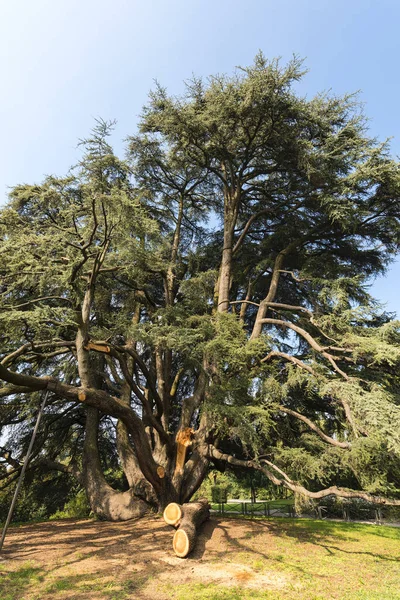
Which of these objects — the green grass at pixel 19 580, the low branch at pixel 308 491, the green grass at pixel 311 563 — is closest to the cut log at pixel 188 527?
the green grass at pixel 311 563

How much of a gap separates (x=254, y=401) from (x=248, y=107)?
8246 mm

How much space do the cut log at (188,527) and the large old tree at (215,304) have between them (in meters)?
1.45

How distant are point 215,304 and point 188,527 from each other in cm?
703

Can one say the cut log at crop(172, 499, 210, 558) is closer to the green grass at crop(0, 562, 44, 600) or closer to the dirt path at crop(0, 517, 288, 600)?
the dirt path at crop(0, 517, 288, 600)

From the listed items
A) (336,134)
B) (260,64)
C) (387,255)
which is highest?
A: (260,64)

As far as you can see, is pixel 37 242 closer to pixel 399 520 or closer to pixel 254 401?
pixel 254 401

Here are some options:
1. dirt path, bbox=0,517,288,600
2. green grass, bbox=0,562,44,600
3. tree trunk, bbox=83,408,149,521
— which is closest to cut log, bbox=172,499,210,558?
dirt path, bbox=0,517,288,600

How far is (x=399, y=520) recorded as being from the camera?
1403cm

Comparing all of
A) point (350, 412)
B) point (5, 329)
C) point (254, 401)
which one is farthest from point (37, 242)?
point (350, 412)

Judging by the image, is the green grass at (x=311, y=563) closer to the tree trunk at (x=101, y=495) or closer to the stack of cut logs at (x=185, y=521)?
the stack of cut logs at (x=185, y=521)

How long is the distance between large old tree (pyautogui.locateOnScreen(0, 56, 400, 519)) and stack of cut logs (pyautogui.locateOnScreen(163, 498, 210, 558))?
139 cm

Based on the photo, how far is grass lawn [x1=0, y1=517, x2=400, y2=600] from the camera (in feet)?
16.0

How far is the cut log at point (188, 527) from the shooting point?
6.44 m

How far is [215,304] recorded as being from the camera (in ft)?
40.3
